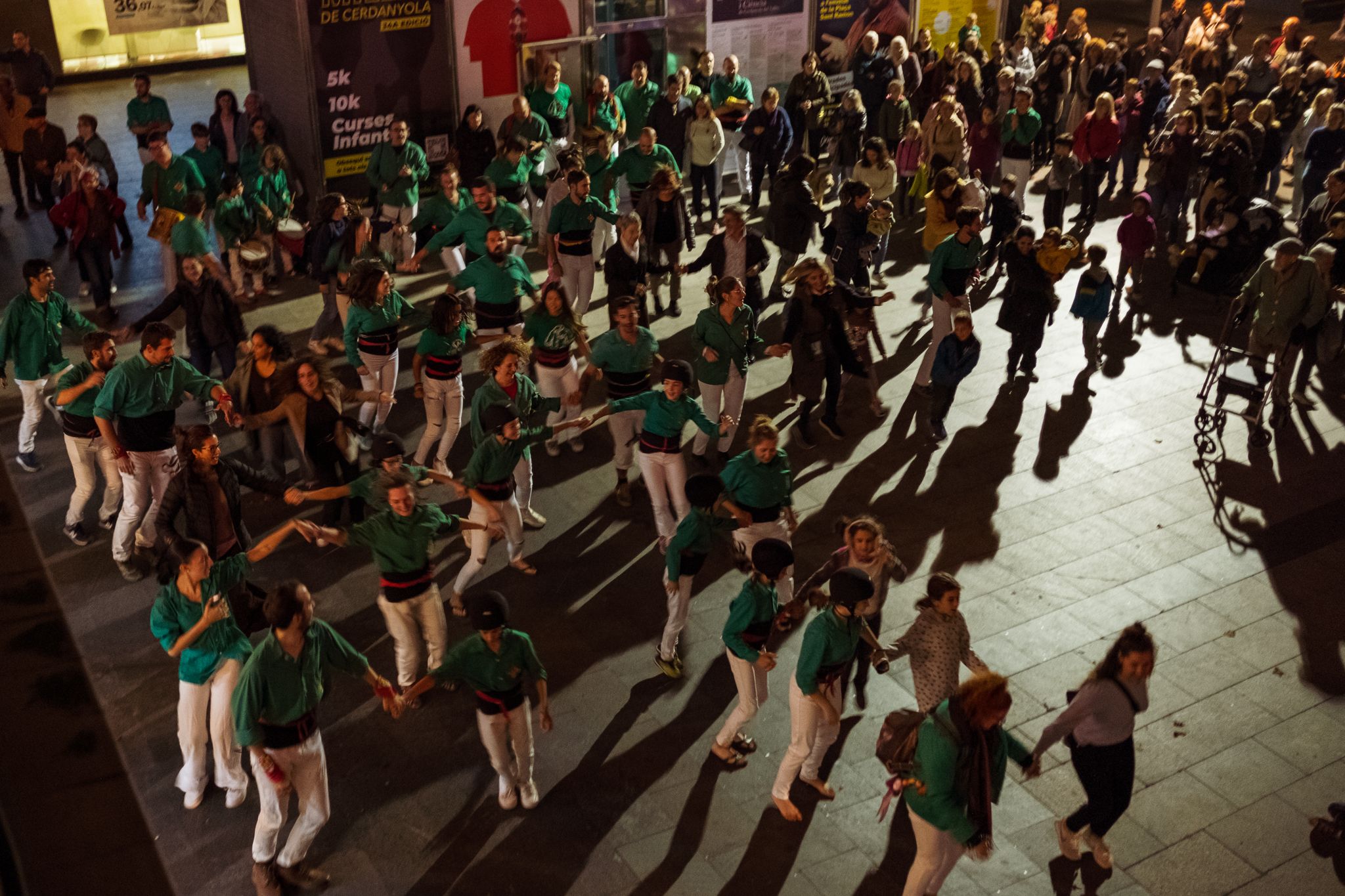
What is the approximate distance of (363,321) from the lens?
10.8 m

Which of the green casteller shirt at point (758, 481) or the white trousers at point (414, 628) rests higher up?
the green casteller shirt at point (758, 481)

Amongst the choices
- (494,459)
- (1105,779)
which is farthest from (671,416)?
(1105,779)

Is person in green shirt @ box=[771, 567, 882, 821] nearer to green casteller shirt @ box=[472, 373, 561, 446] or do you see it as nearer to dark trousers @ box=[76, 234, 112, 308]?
green casteller shirt @ box=[472, 373, 561, 446]

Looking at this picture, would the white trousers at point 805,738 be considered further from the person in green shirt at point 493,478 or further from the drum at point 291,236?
the drum at point 291,236

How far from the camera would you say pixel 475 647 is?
693cm

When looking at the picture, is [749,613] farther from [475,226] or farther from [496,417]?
[475,226]

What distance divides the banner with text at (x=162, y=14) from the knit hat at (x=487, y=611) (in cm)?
2050

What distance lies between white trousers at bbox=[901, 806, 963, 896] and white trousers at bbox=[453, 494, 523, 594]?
3.71 metres

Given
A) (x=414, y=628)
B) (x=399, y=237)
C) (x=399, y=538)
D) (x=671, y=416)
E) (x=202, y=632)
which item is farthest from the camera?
(x=399, y=237)

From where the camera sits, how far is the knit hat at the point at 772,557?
7094mm

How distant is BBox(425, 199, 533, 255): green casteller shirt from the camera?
12.4 m

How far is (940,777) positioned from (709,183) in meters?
12.4

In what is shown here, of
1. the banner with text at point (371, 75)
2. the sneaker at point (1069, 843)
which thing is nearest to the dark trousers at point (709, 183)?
the banner with text at point (371, 75)

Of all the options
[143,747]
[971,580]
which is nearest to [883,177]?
[971,580]
